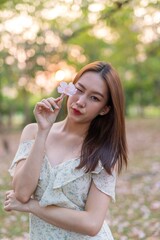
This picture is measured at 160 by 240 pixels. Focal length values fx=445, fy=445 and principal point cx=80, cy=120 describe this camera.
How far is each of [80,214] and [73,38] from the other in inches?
446

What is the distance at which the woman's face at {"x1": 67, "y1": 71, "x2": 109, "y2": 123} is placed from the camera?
6.13 feet

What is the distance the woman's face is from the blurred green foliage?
130 inches

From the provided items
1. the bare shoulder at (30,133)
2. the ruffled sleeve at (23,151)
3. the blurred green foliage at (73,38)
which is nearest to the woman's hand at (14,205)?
the ruffled sleeve at (23,151)

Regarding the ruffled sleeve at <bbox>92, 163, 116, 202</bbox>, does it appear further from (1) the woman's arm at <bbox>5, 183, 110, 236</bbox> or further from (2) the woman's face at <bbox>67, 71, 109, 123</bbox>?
(2) the woman's face at <bbox>67, 71, 109, 123</bbox>

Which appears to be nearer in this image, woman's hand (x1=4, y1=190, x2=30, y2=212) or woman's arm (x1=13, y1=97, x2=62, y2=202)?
woman's arm (x1=13, y1=97, x2=62, y2=202)

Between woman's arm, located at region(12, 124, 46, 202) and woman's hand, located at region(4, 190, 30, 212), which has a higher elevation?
woman's arm, located at region(12, 124, 46, 202)

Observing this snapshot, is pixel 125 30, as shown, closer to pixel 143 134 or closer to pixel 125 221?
pixel 143 134

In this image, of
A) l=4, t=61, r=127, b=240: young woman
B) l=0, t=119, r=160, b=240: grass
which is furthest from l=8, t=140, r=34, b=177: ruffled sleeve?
l=0, t=119, r=160, b=240: grass

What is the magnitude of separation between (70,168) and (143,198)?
14.1 feet

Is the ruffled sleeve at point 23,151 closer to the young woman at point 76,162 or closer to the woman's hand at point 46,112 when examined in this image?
the young woman at point 76,162

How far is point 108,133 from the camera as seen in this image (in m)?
1.94

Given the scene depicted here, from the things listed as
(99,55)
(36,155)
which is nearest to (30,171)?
(36,155)

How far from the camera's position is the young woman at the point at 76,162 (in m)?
1.80

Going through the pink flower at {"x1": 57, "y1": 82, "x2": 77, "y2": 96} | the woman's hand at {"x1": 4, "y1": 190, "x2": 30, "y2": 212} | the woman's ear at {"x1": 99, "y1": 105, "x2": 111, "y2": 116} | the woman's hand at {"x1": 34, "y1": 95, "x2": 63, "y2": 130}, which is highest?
the pink flower at {"x1": 57, "y1": 82, "x2": 77, "y2": 96}
